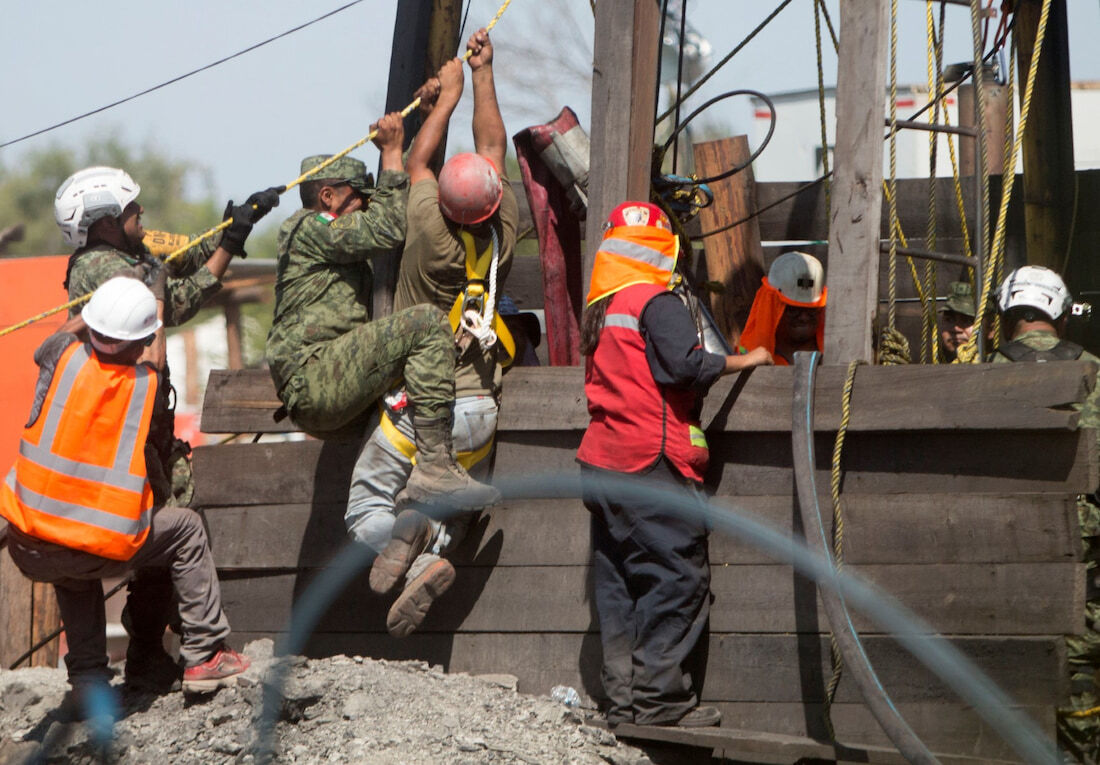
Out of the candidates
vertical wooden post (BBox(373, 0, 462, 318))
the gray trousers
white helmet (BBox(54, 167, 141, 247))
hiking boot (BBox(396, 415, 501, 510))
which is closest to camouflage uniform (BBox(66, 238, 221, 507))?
white helmet (BBox(54, 167, 141, 247))

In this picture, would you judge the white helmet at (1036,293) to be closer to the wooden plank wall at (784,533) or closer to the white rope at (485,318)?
the wooden plank wall at (784,533)

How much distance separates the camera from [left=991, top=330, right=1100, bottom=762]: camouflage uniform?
→ 5.33 metres

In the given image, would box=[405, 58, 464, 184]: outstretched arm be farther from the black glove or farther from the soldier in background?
the soldier in background

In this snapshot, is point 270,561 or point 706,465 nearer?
point 706,465

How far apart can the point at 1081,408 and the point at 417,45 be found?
144 inches

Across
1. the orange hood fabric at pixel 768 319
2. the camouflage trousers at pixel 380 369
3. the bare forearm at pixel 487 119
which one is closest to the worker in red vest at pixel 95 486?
the camouflage trousers at pixel 380 369

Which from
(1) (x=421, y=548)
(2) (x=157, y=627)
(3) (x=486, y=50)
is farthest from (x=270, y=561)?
(3) (x=486, y=50)

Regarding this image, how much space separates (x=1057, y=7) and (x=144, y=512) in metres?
6.13

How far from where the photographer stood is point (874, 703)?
4.70 meters

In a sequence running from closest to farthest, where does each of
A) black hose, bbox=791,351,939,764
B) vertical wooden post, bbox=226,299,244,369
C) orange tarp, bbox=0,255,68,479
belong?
black hose, bbox=791,351,939,764
orange tarp, bbox=0,255,68,479
vertical wooden post, bbox=226,299,244,369

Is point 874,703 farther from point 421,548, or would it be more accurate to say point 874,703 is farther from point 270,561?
point 270,561

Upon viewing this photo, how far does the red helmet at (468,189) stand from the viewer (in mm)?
5383

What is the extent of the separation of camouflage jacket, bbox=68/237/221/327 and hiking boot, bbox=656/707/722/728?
3038mm

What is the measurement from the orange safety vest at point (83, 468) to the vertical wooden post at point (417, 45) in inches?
79.1
